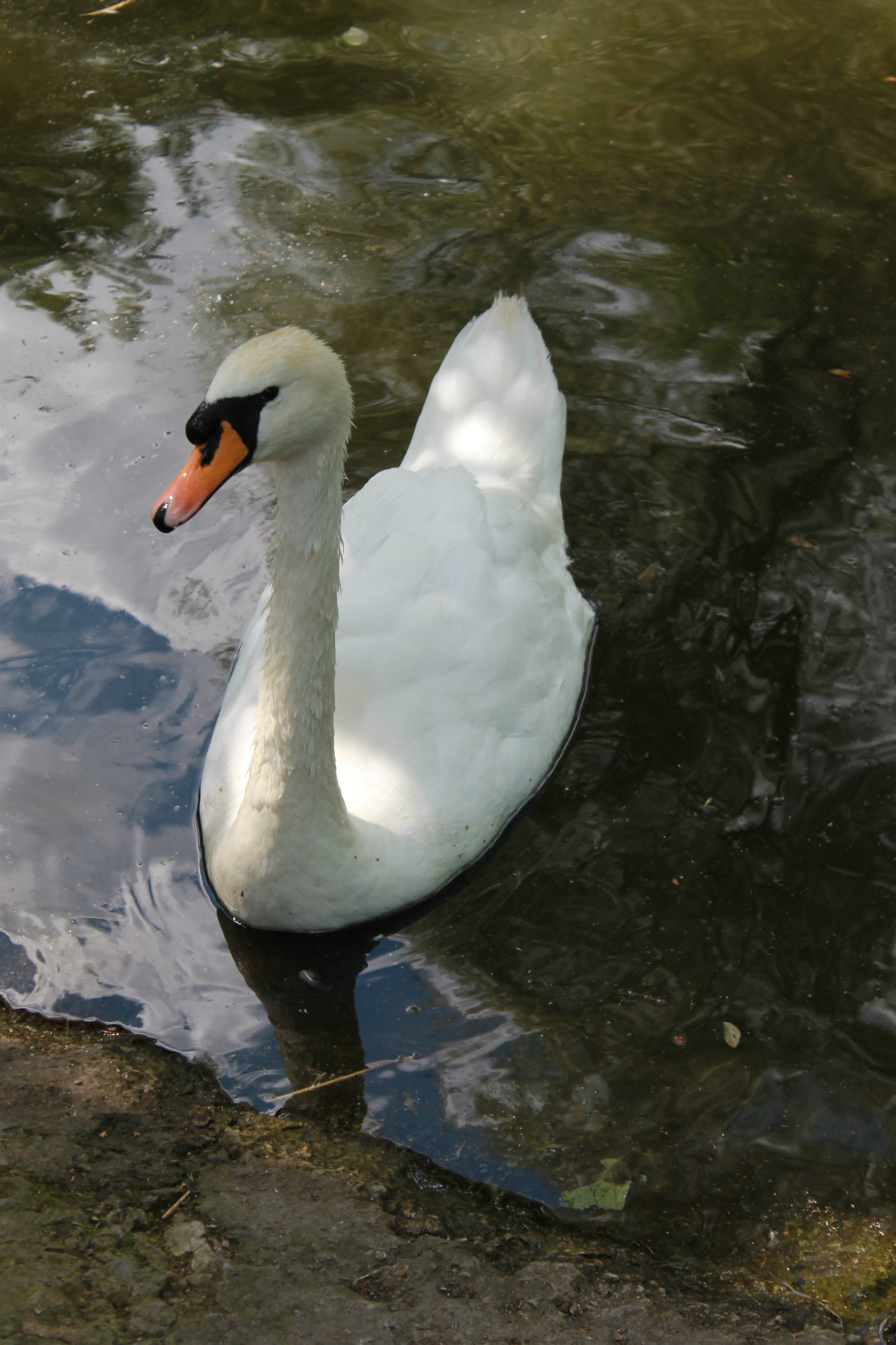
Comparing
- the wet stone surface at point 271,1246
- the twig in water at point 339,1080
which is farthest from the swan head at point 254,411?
the twig in water at point 339,1080

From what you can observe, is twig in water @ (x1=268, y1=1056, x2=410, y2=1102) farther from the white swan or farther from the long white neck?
the long white neck

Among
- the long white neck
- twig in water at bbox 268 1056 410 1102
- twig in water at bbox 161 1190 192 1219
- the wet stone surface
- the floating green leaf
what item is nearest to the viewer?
the wet stone surface

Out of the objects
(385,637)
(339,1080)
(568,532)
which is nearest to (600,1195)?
(339,1080)

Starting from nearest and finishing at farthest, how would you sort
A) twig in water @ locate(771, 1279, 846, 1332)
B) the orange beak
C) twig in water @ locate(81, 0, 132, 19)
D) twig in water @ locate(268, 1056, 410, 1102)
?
twig in water @ locate(771, 1279, 846, 1332) → the orange beak → twig in water @ locate(268, 1056, 410, 1102) → twig in water @ locate(81, 0, 132, 19)

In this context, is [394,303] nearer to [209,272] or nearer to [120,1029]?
[209,272]

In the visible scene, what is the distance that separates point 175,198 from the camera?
803cm

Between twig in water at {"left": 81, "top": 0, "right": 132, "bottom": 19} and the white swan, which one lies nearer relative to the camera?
the white swan

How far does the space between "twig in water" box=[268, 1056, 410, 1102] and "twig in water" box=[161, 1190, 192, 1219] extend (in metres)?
0.67

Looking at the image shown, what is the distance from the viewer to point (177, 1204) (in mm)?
2982

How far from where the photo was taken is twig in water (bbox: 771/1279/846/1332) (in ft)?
10.0

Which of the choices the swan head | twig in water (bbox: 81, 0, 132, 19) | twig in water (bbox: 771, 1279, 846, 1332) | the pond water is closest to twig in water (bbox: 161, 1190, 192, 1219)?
the pond water

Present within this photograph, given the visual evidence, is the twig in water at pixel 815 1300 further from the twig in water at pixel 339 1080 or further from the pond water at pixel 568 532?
the twig in water at pixel 339 1080

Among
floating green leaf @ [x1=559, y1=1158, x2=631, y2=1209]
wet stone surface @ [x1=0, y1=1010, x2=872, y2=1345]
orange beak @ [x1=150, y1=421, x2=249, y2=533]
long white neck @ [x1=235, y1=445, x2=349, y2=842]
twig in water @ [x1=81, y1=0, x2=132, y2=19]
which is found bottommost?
floating green leaf @ [x1=559, y1=1158, x2=631, y2=1209]

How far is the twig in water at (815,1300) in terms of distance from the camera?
3049mm
